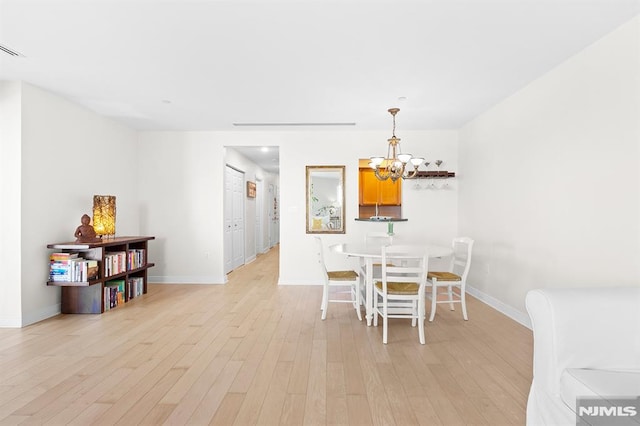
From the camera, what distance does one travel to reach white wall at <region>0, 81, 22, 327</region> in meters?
3.46

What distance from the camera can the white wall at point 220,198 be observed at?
17.9ft

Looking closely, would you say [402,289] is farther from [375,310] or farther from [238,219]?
[238,219]

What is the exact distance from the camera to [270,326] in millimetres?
3523

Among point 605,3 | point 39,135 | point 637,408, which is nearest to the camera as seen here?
point 637,408

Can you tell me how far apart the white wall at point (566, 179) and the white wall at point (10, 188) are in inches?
206

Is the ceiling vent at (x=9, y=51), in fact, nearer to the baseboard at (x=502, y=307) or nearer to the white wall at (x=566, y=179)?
the white wall at (x=566, y=179)

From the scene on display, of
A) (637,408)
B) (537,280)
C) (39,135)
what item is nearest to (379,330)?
(537,280)

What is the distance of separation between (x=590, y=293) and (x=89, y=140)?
17.5ft

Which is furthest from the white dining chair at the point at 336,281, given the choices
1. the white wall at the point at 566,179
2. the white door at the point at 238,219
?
the white door at the point at 238,219

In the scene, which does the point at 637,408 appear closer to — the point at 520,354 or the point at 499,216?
the point at 520,354

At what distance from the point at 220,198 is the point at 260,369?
11.6 ft

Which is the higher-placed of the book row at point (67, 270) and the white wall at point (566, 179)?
the white wall at point (566, 179)

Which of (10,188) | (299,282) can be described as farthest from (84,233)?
(299,282)

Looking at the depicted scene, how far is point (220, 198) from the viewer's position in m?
5.57
